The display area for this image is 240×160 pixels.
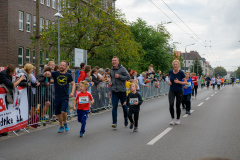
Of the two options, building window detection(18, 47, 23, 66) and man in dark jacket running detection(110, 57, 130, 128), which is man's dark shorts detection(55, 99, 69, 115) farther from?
building window detection(18, 47, 23, 66)

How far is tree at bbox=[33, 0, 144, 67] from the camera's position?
103 ft

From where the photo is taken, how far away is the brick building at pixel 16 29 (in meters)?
34.6

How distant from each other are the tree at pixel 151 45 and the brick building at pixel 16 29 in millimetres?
20977

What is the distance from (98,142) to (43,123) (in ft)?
11.3

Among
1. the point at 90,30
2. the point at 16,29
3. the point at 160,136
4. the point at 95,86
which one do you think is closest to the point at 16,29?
the point at 16,29

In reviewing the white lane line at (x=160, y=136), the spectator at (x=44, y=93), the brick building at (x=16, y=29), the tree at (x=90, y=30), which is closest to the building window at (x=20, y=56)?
the brick building at (x=16, y=29)

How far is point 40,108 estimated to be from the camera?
1027 centimetres

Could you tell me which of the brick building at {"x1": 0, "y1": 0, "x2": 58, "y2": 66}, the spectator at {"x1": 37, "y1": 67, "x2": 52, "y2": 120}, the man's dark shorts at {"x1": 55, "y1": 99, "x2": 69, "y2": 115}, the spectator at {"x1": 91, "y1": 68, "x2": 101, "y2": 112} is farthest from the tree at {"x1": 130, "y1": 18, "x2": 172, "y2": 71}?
the man's dark shorts at {"x1": 55, "y1": 99, "x2": 69, "y2": 115}

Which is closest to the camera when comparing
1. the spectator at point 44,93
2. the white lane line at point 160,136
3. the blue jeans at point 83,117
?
the white lane line at point 160,136

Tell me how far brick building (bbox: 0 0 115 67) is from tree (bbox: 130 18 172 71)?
20977 millimetres

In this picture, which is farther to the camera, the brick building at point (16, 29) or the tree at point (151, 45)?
the tree at point (151, 45)

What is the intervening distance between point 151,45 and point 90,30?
1032 inches

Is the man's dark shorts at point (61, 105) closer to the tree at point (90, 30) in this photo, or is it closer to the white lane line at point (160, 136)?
the white lane line at point (160, 136)

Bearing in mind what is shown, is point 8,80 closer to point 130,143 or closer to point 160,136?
point 130,143
